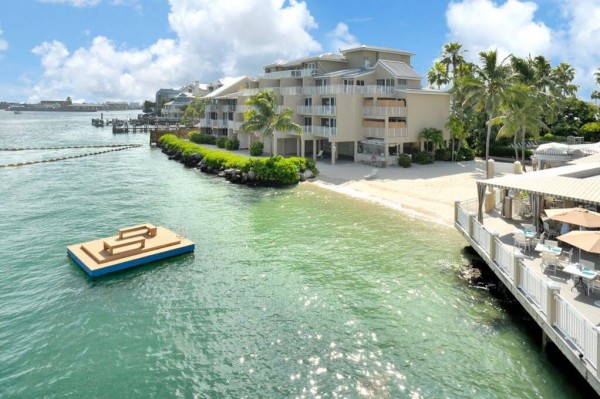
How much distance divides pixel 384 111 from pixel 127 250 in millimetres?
32908

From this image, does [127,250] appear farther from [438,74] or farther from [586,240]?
[438,74]

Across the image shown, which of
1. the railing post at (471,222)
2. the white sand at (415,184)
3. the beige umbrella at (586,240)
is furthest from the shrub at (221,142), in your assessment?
the beige umbrella at (586,240)

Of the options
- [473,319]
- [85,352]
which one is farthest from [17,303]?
[473,319]

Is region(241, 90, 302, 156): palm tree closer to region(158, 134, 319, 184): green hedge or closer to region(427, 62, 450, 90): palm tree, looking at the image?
region(158, 134, 319, 184): green hedge

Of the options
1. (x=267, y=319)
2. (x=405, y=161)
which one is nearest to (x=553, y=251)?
(x=267, y=319)

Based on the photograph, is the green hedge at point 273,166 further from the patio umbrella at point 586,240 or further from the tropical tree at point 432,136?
the patio umbrella at point 586,240

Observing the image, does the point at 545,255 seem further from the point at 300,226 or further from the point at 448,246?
the point at 300,226

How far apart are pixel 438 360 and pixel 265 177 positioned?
30.7 metres

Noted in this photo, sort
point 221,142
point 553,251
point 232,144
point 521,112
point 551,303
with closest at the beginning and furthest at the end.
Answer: point 551,303
point 553,251
point 521,112
point 232,144
point 221,142

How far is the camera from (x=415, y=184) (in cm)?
3803

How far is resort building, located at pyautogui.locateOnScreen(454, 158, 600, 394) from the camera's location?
36.5 ft

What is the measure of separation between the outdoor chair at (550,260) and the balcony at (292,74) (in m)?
41.9

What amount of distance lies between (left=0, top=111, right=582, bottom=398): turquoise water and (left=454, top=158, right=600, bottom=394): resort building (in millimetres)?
1642

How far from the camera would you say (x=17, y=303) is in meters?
17.8
